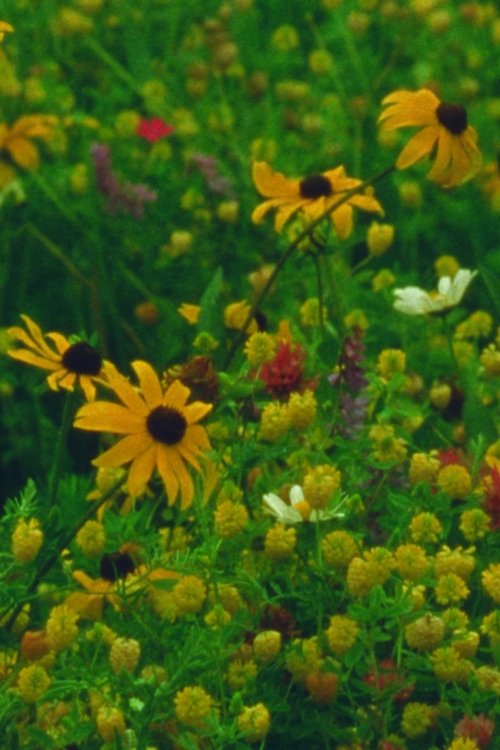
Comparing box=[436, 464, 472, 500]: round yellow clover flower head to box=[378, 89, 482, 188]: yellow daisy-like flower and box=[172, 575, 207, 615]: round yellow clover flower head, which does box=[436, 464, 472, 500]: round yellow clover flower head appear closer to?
box=[172, 575, 207, 615]: round yellow clover flower head

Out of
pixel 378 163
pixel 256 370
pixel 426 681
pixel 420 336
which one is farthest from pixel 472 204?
pixel 426 681

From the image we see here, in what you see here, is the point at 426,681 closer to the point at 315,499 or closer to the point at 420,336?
the point at 315,499

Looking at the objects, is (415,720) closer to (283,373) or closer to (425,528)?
(425,528)

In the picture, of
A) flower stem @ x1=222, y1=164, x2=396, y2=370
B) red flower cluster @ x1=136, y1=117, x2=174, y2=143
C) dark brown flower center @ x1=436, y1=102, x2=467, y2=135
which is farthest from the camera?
red flower cluster @ x1=136, y1=117, x2=174, y2=143

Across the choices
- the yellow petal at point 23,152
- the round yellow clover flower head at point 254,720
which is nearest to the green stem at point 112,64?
the yellow petal at point 23,152

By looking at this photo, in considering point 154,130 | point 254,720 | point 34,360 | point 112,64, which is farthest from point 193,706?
point 112,64

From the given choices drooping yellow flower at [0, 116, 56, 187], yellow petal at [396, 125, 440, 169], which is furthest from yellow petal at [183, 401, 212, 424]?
drooping yellow flower at [0, 116, 56, 187]

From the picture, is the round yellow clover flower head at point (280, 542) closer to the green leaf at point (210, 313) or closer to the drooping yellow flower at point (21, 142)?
the green leaf at point (210, 313)
